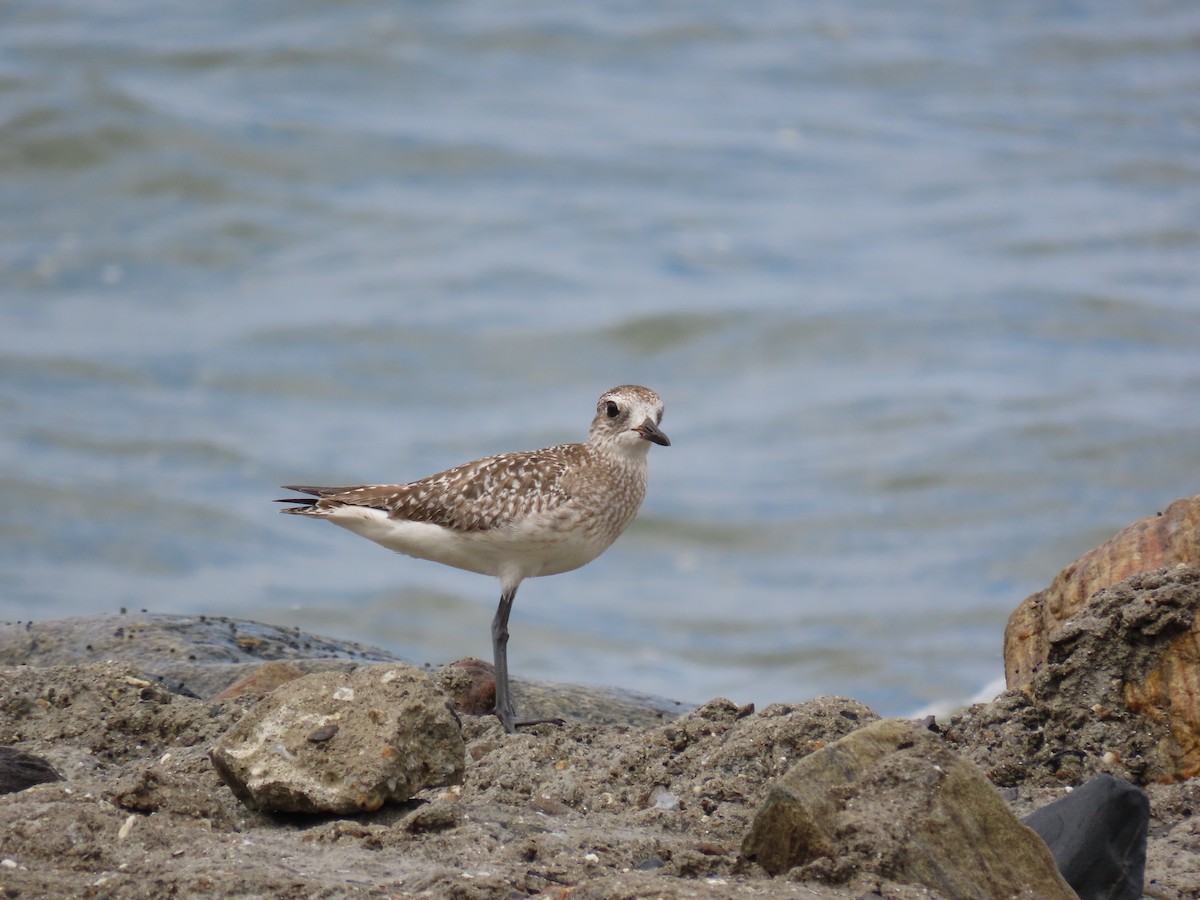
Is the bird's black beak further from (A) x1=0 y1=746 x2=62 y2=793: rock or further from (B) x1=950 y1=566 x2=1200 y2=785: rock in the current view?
(A) x1=0 y1=746 x2=62 y2=793: rock

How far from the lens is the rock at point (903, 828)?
4363 mm

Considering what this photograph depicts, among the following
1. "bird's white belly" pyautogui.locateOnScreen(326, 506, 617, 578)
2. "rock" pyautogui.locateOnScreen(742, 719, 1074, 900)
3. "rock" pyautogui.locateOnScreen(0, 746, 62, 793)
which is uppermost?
"bird's white belly" pyautogui.locateOnScreen(326, 506, 617, 578)

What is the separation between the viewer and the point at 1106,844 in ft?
15.0

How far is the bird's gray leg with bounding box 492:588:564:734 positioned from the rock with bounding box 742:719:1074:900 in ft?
7.86

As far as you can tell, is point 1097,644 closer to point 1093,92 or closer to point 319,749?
point 319,749

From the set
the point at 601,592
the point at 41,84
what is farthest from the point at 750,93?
the point at 601,592

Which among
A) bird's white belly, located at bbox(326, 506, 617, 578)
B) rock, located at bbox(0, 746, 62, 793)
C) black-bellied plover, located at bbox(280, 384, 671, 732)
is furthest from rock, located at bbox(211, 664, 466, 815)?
bird's white belly, located at bbox(326, 506, 617, 578)

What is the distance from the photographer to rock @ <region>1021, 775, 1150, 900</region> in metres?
4.55

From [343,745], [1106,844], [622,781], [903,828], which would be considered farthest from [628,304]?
[903,828]

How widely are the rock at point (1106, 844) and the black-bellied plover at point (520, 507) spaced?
295 centimetres

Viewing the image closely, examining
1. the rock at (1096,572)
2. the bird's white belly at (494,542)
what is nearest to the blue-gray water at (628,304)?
the bird's white belly at (494,542)

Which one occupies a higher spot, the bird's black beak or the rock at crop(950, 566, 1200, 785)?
the bird's black beak

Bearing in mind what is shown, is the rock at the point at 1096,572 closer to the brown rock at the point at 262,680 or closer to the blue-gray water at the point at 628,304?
the brown rock at the point at 262,680

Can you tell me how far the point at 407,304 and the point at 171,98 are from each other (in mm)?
6967
